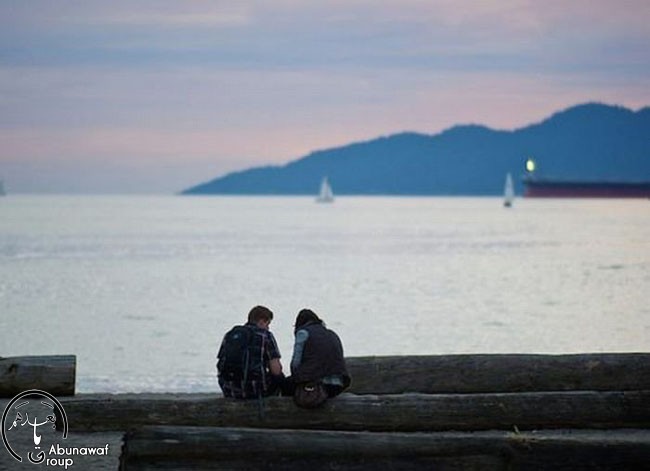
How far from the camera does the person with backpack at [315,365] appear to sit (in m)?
11.3

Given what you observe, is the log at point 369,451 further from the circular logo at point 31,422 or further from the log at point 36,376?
the log at point 36,376

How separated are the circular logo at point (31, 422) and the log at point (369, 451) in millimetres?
1215

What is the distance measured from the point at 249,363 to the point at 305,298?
40490 millimetres

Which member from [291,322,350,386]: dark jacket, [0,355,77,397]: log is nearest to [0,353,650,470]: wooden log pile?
[291,322,350,386]: dark jacket

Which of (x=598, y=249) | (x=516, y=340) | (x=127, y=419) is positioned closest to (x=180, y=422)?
(x=127, y=419)

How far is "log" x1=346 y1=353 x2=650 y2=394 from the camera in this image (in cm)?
1295

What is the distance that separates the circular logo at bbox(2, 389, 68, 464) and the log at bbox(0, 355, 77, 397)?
0.09 metres

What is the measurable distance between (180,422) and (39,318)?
109 feet

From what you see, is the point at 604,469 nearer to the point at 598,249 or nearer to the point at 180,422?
the point at 180,422

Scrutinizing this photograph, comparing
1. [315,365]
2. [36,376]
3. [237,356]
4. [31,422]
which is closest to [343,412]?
[315,365]

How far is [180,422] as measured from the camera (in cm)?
1134

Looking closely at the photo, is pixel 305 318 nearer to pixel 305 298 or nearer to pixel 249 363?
pixel 249 363

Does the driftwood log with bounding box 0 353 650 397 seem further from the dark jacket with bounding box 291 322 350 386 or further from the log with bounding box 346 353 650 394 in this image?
the dark jacket with bounding box 291 322 350 386

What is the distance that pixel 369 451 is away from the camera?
10359 mm
